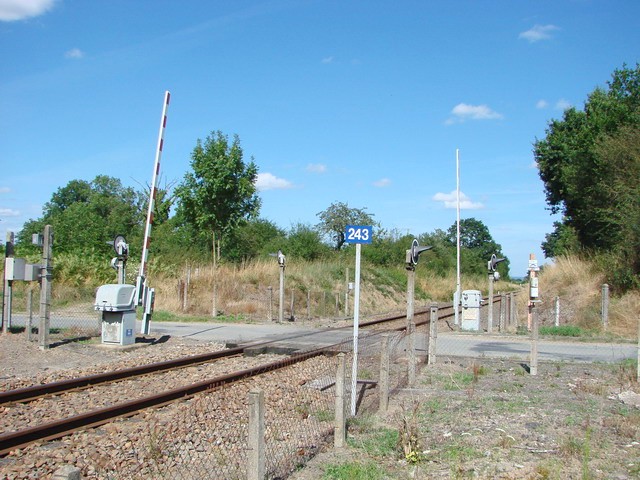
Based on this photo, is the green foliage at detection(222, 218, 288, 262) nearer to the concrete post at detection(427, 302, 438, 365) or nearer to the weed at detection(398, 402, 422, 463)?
the concrete post at detection(427, 302, 438, 365)

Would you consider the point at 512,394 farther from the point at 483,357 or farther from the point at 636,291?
the point at 636,291

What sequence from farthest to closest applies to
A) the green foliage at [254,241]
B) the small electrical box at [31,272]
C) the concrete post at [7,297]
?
1. the green foliage at [254,241]
2. the concrete post at [7,297]
3. the small electrical box at [31,272]

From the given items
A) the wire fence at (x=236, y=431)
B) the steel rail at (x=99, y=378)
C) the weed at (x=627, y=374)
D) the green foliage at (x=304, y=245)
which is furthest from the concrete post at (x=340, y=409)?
the green foliage at (x=304, y=245)

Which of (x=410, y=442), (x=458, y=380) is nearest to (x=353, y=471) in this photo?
(x=410, y=442)

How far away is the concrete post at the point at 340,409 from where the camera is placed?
276 inches

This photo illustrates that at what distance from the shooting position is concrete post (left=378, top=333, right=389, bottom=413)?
856 centimetres

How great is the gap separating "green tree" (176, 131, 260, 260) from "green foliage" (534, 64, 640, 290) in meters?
16.5

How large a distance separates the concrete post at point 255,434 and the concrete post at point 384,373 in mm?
3803

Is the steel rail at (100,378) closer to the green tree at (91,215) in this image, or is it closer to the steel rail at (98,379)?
the steel rail at (98,379)

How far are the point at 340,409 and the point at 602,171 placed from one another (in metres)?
27.9

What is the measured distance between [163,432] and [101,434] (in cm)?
90

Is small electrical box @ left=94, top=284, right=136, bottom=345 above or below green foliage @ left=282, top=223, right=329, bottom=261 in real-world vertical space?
below

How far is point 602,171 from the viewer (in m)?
31.0

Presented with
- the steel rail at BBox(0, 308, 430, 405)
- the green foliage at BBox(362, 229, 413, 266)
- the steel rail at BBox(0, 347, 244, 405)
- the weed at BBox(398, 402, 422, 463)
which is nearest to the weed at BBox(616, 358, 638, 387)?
the weed at BBox(398, 402, 422, 463)
